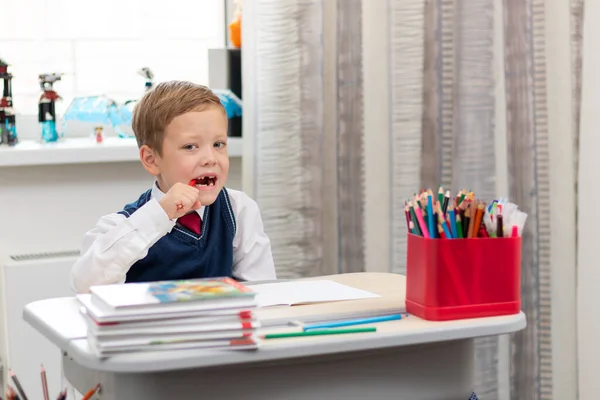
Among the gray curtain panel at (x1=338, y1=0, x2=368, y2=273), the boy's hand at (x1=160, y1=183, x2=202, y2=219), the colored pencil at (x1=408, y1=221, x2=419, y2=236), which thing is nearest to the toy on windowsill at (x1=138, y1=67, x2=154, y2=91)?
the gray curtain panel at (x1=338, y1=0, x2=368, y2=273)

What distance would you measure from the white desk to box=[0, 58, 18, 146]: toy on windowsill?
1109 millimetres

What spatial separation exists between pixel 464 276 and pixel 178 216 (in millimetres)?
508

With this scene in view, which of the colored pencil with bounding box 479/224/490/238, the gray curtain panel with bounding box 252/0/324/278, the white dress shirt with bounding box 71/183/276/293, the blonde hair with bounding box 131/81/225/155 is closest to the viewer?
the colored pencil with bounding box 479/224/490/238

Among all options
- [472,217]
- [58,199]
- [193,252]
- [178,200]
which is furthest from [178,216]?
[58,199]

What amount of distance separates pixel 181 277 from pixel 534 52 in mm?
1058

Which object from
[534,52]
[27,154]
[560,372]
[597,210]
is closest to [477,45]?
[534,52]

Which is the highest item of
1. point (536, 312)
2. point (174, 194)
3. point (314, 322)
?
point (174, 194)

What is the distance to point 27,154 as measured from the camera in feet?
7.57

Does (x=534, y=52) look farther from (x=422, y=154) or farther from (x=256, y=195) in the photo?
(x=256, y=195)

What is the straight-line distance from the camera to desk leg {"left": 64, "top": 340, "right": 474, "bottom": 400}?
1.14 m

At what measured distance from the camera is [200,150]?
5.19 ft

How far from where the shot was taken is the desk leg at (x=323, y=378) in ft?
3.74

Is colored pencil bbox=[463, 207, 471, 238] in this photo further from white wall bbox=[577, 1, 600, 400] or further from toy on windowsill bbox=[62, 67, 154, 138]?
toy on windowsill bbox=[62, 67, 154, 138]

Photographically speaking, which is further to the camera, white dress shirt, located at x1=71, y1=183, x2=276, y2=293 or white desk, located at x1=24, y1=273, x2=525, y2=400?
white dress shirt, located at x1=71, y1=183, x2=276, y2=293
